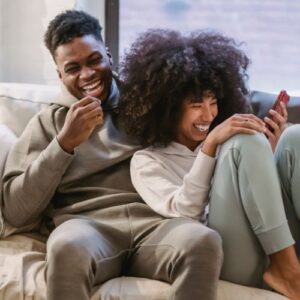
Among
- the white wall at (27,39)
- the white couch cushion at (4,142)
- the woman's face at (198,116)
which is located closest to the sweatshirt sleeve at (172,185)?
the woman's face at (198,116)

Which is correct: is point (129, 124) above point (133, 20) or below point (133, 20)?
below

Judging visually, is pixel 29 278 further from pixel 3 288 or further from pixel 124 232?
pixel 124 232

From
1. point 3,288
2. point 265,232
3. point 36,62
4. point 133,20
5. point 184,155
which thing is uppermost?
point 133,20

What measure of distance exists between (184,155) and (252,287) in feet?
1.32

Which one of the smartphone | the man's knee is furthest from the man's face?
the man's knee

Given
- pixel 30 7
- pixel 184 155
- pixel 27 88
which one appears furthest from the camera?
pixel 30 7

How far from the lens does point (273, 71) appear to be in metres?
2.47

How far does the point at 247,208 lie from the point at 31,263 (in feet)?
1.81

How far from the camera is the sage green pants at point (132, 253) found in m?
1.31

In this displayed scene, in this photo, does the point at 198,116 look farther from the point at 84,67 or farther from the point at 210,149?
the point at 84,67

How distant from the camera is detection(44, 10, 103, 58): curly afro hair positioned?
1.78 m

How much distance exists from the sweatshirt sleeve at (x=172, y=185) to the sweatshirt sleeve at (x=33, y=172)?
192mm

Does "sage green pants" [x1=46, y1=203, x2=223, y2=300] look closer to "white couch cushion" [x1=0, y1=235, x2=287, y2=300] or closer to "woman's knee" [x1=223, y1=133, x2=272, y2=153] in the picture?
"white couch cushion" [x1=0, y1=235, x2=287, y2=300]

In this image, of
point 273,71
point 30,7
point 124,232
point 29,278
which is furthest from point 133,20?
point 29,278
